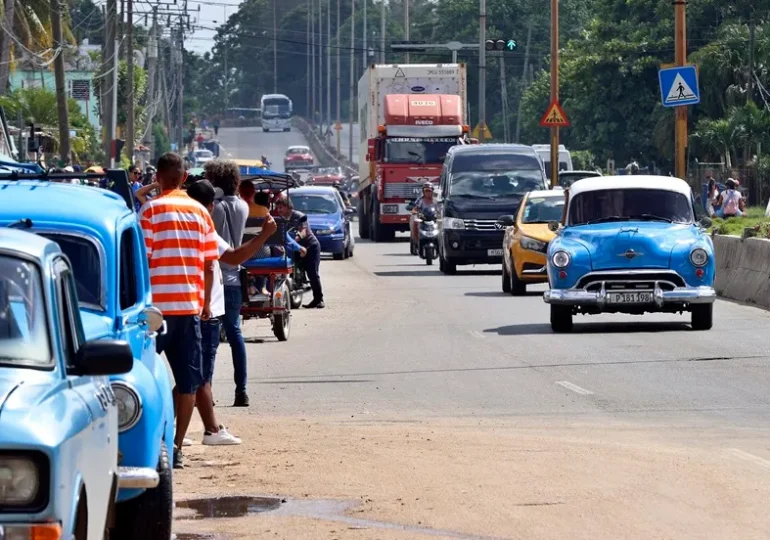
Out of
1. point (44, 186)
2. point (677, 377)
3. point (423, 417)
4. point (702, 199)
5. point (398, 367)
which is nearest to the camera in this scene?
point (44, 186)

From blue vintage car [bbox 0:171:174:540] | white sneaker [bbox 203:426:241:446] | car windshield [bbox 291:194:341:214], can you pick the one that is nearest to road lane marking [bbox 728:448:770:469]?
white sneaker [bbox 203:426:241:446]

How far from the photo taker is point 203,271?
36.7 feet

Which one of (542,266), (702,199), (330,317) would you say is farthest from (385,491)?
(702,199)

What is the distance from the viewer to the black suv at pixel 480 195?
3378cm

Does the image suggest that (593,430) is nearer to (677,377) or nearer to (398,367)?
(677,377)

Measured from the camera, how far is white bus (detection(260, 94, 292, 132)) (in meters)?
168

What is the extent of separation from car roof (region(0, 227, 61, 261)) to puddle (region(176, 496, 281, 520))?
2681 mm

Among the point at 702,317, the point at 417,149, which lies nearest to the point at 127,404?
the point at 702,317

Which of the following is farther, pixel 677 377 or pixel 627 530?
pixel 677 377

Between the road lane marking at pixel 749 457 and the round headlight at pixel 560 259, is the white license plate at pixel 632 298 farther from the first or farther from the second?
the road lane marking at pixel 749 457

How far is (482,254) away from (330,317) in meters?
10.3

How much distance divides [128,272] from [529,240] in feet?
58.9

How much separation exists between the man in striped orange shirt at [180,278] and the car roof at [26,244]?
3.83 meters

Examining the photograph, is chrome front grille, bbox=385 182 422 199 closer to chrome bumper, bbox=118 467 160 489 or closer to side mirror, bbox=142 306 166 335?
side mirror, bbox=142 306 166 335
